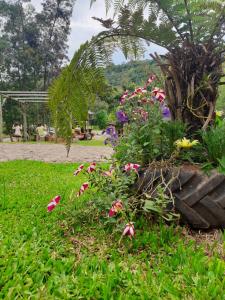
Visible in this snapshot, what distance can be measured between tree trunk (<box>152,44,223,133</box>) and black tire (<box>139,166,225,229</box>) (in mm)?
554

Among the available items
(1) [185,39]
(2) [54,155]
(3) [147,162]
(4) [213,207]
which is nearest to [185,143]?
(3) [147,162]

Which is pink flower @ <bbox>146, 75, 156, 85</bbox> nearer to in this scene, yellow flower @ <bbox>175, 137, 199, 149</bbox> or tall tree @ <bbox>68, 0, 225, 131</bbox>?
tall tree @ <bbox>68, 0, 225, 131</bbox>

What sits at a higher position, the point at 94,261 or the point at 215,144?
the point at 215,144

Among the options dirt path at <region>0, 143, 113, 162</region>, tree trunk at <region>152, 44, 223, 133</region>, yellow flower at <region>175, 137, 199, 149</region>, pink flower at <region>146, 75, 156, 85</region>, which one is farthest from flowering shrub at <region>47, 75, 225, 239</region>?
dirt path at <region>0, 143, 113, 162</region>

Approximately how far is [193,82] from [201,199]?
3.17 ft

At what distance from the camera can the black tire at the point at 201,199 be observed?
2.16 m

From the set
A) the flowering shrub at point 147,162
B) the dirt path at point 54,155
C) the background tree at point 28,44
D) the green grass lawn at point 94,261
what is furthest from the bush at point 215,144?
the background tree at point 28,44

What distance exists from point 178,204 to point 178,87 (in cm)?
101

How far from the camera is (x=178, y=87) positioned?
106 inches

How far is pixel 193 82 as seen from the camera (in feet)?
8.52

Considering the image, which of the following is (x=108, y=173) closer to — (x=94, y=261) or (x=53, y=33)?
(x=94, y=261)

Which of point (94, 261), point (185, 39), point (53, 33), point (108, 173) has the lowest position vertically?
point (94, 261)

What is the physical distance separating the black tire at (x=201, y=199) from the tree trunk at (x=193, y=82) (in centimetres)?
55

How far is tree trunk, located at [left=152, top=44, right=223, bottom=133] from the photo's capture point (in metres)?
2.60
